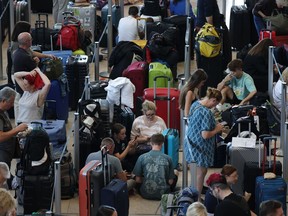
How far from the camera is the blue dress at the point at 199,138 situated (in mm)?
15438

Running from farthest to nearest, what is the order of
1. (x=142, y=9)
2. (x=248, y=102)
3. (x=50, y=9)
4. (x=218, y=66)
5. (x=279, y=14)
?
(x=50, y=9) → (x=142, y=9) → (x=279, y=14) → (x=218, y=66) → (x=248, y=102)

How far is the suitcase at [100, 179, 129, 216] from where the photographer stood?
48.5 ft

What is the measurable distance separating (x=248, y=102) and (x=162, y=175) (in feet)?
9.99

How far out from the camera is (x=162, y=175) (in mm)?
16094

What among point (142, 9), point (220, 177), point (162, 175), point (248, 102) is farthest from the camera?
point (142, 9)

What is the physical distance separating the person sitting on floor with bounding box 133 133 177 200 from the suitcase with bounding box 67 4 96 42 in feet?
24.8

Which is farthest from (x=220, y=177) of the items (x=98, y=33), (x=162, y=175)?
(x=98, y=33)

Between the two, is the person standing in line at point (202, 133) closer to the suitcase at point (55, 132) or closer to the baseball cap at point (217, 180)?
the baseball cap at point (217, 180)

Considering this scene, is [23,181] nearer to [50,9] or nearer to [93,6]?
[93,6]

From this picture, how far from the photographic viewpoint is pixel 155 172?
52.8 feet

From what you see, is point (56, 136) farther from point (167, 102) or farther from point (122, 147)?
point (167, 102)

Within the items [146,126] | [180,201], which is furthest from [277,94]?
[180,201]

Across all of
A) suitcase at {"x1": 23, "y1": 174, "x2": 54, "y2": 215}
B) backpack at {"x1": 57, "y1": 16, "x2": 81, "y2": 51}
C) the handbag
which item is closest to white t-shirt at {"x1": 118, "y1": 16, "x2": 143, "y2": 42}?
backpack at {"x1": 57, "y1": 16, "x2": 81, "y2": 51}

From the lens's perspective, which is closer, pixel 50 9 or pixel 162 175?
pixel 162 175
